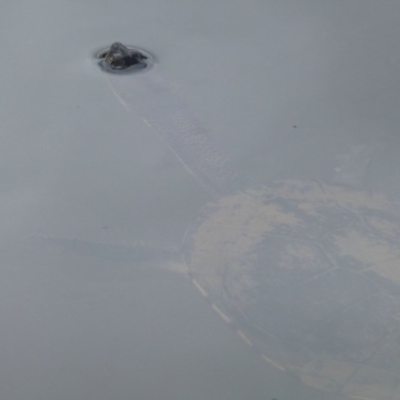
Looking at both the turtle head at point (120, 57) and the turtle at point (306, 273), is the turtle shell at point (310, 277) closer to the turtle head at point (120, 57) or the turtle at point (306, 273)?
the turtle at point (306, 273)

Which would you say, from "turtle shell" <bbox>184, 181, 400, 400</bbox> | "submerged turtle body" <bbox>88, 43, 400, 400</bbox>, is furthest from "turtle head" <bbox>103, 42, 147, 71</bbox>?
"turtle shell" <bbox>184, 181, 400, 400</bbox>

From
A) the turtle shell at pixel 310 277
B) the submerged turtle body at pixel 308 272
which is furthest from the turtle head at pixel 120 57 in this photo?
the turtle shell at pixel 310 277

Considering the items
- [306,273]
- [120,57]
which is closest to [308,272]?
[306,273]

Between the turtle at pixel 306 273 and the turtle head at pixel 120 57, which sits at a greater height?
the turtle head at pixel 120 57

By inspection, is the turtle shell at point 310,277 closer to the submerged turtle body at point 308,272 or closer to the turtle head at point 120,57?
the submerged turtle body at point 308,272

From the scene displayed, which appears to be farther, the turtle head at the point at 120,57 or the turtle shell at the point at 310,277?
the turtle head at the point at 120,57

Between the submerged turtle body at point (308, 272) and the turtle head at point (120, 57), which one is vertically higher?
the turtle head at point (120, 57)

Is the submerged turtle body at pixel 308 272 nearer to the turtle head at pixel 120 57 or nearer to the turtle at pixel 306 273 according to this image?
the turtle at pixel 306 273

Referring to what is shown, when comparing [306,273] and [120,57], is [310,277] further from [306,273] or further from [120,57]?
[120,57]

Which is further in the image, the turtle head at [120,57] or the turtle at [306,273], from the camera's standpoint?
the turtle head at [120,57]

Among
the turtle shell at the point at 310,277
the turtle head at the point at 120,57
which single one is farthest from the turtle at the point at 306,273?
the turtle head at the point at 120,57
